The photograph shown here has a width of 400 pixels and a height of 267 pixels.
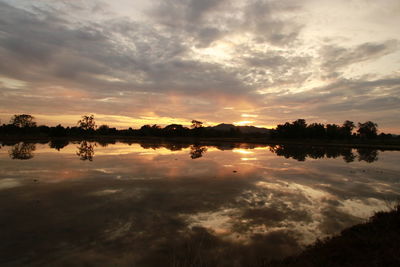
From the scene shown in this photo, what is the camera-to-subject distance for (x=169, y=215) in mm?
11102

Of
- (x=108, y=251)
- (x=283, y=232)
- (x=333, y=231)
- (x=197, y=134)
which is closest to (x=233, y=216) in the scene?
(x=283, y=232)

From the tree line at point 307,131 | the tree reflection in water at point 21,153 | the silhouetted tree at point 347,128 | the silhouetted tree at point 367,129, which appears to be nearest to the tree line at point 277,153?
the tree reflection in water at point 21,153

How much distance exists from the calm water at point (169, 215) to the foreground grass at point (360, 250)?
3.71 feet

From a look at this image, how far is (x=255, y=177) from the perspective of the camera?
2062 cm

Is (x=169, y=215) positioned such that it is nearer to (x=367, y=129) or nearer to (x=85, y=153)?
(x=85, y=153)

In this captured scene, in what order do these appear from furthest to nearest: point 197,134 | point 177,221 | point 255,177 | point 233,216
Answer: point 197,134 < point 255,177 < point 233,216 < point 177,221

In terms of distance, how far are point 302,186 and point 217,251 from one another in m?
12.1

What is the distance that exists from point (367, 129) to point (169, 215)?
6204 inches

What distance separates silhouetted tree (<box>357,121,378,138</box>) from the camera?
132 meters

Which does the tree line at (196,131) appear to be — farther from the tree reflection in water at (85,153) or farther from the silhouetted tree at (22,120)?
the tree reflection in water at (85,153)

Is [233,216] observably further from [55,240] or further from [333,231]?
[55,240]

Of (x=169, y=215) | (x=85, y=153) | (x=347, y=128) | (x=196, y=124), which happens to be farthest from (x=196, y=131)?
(x=169, y=215)

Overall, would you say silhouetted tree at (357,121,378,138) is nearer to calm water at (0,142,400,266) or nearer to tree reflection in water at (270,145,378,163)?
tree reflection in water at (270,145,378,163)

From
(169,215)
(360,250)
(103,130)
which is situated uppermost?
(103,130)
